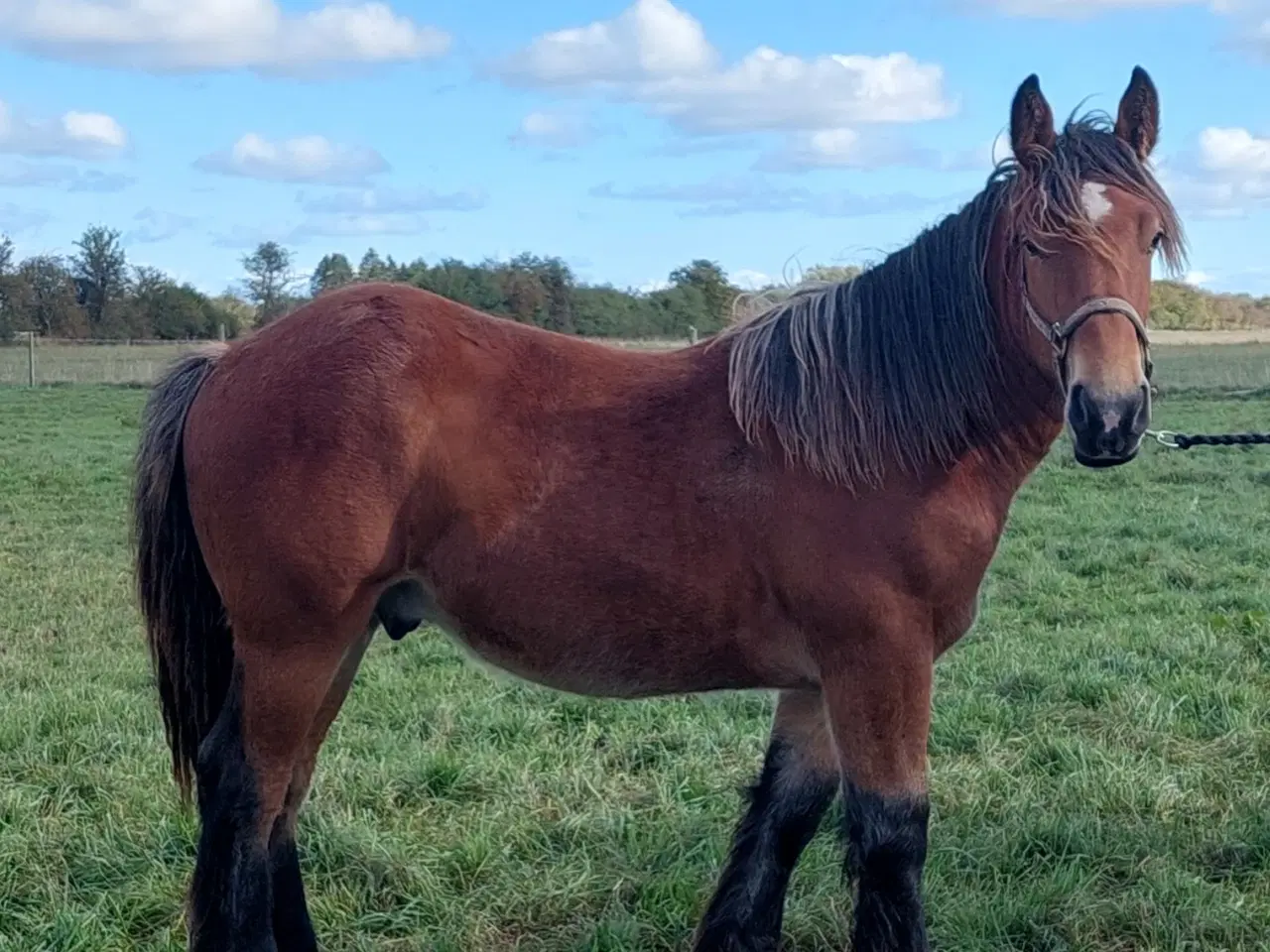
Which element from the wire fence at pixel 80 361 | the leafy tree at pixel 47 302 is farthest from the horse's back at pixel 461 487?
the leafy tree at pixel 47 302

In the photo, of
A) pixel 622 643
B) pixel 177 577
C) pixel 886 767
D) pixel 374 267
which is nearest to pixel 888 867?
pixel 886 767

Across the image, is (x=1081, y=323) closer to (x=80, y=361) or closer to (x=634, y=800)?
(x=634, y=800)

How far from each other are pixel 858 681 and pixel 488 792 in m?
2.00

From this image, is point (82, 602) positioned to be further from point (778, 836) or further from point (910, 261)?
point (910, 261)

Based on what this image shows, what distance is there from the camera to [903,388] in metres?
3.04

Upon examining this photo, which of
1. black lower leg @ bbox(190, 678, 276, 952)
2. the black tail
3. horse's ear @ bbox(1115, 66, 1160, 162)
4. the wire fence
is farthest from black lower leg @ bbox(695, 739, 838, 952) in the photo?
the wire fence

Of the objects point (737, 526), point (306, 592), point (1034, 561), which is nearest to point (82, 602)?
point (306, 592)

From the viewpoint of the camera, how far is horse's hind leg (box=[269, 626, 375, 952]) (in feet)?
10.8

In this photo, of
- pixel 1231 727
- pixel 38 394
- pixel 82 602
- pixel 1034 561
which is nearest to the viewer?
pixel 1231 727

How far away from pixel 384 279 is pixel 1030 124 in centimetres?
250

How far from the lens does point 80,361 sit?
26.9 m

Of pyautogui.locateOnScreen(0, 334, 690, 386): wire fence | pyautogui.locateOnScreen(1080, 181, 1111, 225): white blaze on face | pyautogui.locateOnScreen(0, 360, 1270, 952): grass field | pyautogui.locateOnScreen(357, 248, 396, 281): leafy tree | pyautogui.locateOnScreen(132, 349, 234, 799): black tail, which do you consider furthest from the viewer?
pyautogui.locateOnScreen(0, 334, 690, 386): wire fence

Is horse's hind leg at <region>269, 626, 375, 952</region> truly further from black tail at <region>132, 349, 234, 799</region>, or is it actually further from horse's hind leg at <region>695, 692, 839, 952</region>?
horse's hind leg at <region>695, 692, 839, 952</region>

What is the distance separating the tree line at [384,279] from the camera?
663 centimetres
